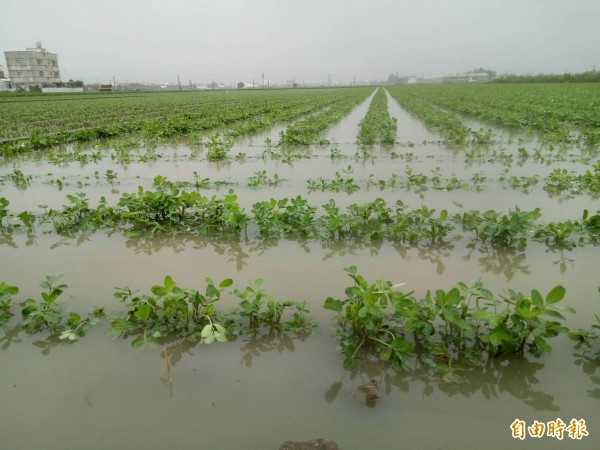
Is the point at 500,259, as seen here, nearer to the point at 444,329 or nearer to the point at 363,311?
the point at 444,329

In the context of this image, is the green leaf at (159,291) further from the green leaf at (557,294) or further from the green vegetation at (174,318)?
the green leaf at (557,294)

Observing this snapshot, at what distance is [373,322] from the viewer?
2.55 metres

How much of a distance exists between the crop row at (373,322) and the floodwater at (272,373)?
88 mm

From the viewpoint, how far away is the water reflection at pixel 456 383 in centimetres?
213

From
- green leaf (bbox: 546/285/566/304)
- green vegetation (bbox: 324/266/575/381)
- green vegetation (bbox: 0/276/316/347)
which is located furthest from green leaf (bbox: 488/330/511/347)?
green vegetation (bbox: 0/276/316/347)

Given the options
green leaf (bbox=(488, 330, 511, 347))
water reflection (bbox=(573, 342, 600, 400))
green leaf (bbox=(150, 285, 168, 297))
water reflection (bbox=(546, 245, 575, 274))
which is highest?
green leaf (bbox=(150, 285, 168, 297))

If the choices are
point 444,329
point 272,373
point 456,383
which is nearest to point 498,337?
point 456,383

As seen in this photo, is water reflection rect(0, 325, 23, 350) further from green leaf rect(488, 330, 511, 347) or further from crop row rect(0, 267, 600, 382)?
green leaf rect(488, 330, 511, 347)

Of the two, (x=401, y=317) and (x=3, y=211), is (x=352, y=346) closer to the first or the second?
(x=401, y=317)

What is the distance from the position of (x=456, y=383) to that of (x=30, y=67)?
298 ft

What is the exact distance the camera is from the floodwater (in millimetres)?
1959

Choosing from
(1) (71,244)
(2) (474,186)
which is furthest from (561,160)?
(1) (71,244)

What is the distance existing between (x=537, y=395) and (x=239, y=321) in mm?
1947

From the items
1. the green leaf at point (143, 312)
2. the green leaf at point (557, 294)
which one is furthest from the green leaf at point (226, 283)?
the green leaf at point (557, 294)
